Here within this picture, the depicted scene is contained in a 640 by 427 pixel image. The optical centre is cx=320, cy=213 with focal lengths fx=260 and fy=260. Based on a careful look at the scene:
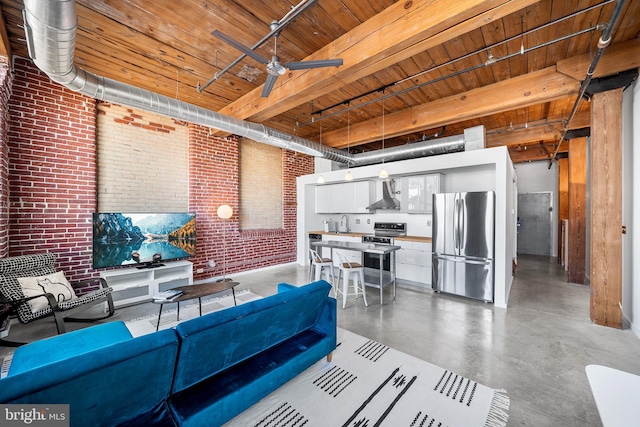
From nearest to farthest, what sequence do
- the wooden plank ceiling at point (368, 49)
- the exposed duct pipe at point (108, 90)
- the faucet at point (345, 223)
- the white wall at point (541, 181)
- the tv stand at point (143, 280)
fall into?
the exposed duct pipe at point (108, 90) → the wooden plank ceiling at point (368, 49) → the tv stand at point (143, 280) → the faucet at point (345, 223) → the white wall at point (541, 181)

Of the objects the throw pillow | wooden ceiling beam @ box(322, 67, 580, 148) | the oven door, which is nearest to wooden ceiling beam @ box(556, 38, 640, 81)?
wooden ceiling beam @ box(322, 67, 580, 148)

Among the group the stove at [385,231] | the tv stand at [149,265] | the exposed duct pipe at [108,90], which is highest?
the exposed duct pipe at [108,90]

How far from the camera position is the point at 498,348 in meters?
2.80

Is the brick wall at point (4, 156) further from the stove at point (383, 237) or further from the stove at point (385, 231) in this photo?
the stove at point (385, 231)

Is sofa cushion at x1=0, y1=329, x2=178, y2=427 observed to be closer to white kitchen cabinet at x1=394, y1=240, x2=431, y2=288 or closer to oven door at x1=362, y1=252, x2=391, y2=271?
oven door at x1=362, y1=252, x2=391, y2=271

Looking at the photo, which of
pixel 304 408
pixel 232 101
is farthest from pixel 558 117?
pixel 304 408

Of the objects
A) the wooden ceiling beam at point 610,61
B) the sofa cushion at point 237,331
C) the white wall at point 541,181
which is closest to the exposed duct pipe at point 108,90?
the wooden ceiling beam at point 610,61

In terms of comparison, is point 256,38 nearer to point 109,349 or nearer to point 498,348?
point 109,349

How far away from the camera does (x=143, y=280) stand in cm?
426

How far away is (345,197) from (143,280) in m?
4.62

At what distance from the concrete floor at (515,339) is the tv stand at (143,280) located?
0.22 meters

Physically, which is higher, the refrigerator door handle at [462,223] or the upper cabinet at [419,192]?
the upper cabinet at [419,192]

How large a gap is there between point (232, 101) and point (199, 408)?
446 centimetres

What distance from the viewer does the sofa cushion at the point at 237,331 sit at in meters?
1.49
